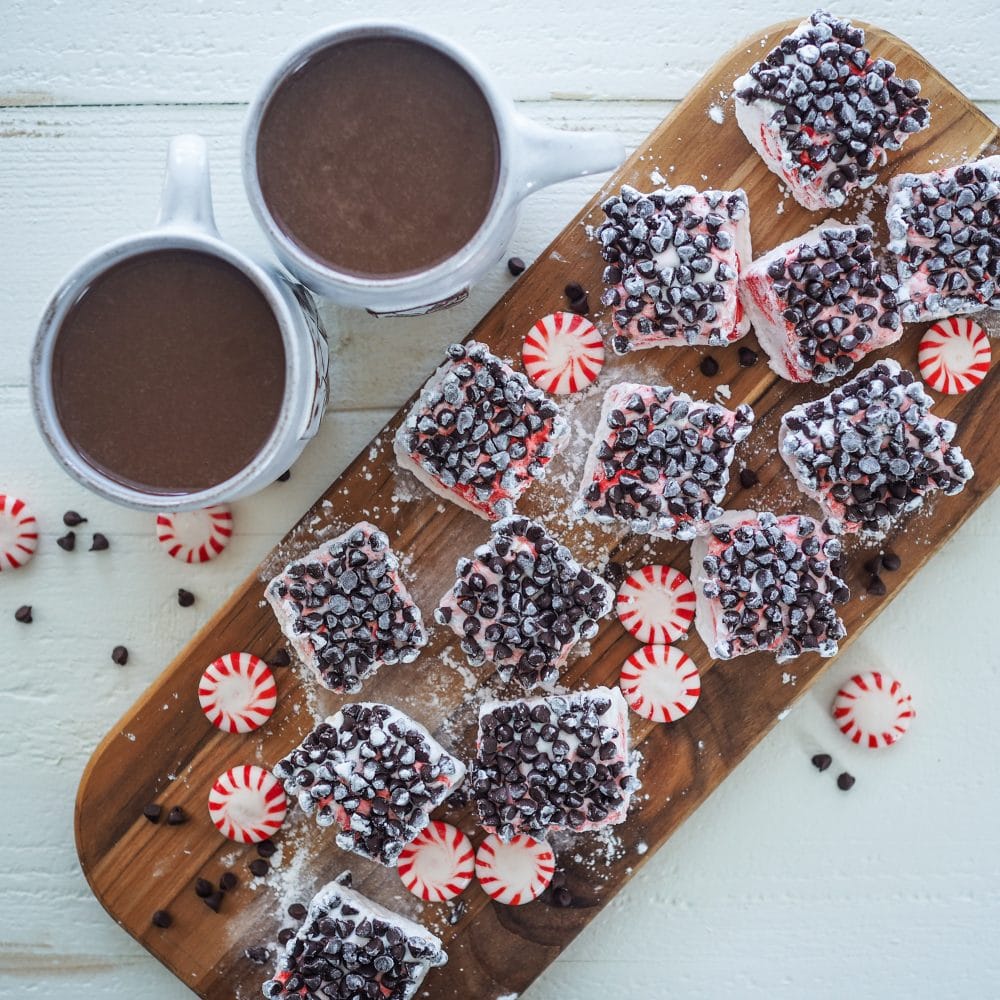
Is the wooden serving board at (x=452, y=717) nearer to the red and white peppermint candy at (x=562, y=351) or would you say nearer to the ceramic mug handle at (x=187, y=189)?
the red and white peppermint candy at (x=562, y=351)

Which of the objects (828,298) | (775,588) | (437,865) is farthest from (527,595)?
(828,298)

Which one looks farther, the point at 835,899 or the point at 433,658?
the point at 835,899

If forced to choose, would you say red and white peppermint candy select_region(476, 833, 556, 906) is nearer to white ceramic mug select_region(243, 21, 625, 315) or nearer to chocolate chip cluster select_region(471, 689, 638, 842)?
chocolate chip cluster select_region(471, 689, 638, 842)

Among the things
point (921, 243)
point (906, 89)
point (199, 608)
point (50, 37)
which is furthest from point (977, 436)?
point (50, 37)

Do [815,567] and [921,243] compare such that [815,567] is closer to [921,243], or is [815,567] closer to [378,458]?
[921,243]

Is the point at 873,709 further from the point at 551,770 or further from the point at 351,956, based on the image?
the point at 351,956

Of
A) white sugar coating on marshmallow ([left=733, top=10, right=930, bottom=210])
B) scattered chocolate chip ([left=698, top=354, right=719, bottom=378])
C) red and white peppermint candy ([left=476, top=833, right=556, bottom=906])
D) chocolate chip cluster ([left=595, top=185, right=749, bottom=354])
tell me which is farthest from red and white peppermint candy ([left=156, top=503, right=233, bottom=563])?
white sugar coating on marshmallow ([left=733, top=10, right=930, bottom=210])

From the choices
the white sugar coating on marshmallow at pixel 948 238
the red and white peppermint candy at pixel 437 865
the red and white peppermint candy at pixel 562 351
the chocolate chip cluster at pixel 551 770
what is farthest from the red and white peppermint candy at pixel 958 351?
the red and white peppermint candy at pixel 437 865
